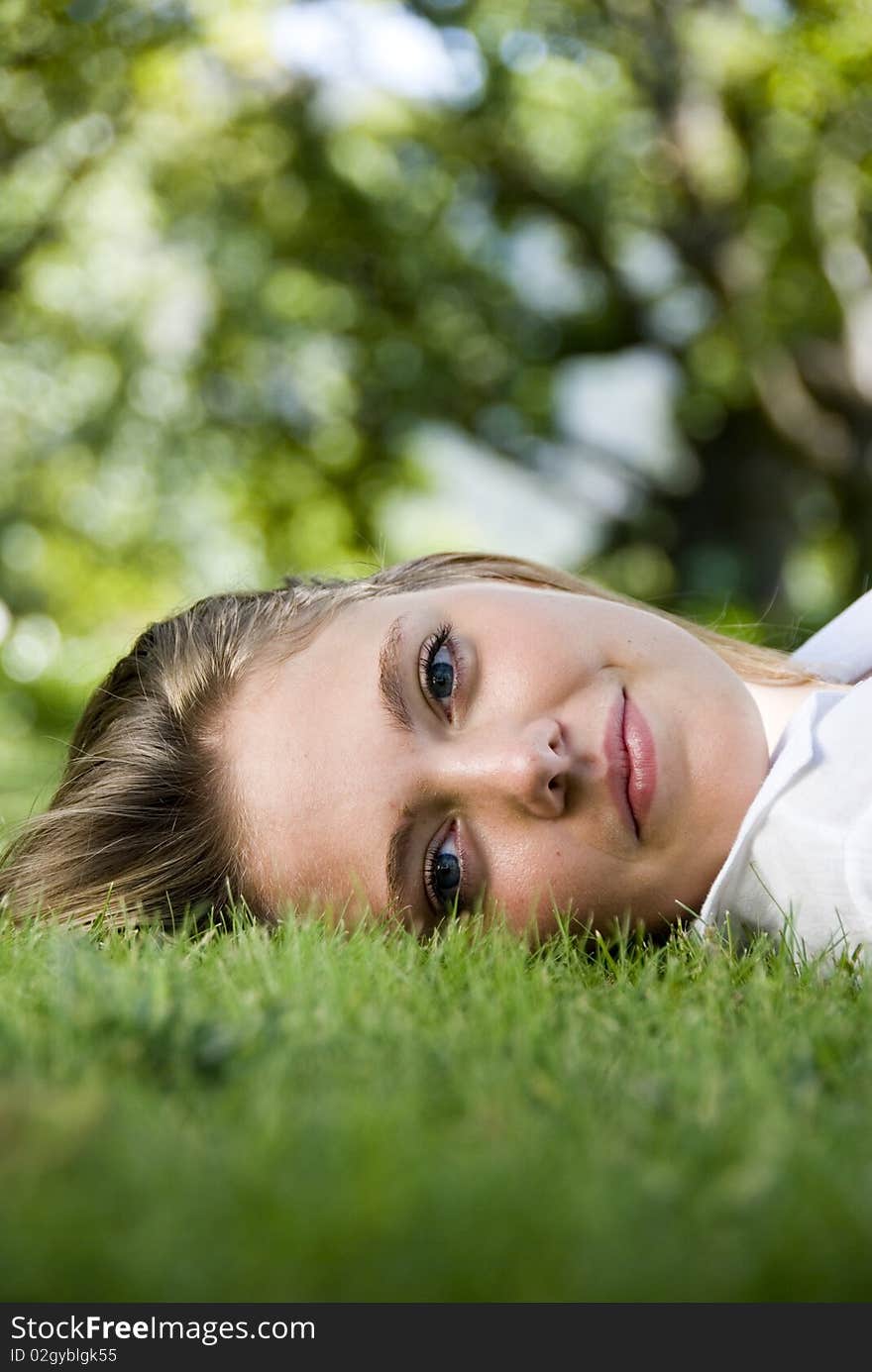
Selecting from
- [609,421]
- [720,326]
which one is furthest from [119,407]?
[720,326]

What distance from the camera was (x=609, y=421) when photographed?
47.5 feet

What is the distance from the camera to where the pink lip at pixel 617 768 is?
2443mm

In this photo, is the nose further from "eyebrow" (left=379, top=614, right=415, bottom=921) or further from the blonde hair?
the blonde hair

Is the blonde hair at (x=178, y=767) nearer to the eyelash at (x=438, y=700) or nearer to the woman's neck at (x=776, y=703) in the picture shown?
the woman's neck at (x=776, y=703)

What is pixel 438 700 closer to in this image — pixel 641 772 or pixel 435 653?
pixel 435 653

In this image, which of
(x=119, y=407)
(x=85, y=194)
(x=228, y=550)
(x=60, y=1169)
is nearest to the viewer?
(x=60, y=1169)

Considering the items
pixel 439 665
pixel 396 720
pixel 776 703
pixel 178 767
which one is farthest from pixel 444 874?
pixel 776 703

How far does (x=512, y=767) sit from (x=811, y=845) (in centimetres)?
55

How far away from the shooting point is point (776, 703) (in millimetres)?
2945

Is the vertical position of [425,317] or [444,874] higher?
[425,317]

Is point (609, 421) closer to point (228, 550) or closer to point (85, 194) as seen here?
point (228, 550)

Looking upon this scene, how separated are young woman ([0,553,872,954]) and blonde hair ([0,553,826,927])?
0.03 ft

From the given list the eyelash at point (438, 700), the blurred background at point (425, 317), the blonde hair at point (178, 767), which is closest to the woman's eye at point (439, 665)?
the eyelash at point (438, 700)

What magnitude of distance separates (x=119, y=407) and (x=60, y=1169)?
13982 mm
